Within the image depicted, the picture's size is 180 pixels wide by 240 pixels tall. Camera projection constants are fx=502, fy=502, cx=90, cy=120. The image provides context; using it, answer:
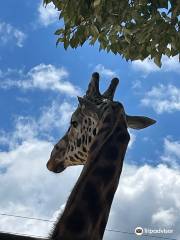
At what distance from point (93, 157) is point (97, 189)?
2.05ft

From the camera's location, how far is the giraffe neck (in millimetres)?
4742

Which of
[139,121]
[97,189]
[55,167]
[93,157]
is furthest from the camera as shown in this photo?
[55,167]

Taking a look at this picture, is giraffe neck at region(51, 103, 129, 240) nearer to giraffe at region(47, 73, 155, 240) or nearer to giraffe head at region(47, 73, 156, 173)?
giraffe at region(47, 73, 155, 240)

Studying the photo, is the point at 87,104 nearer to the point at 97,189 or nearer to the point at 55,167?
the point at 55,167

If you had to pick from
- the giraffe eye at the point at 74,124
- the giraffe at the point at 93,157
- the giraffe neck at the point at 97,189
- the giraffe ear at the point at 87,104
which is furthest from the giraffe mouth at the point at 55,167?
the giraffe neck at the point at 97,189

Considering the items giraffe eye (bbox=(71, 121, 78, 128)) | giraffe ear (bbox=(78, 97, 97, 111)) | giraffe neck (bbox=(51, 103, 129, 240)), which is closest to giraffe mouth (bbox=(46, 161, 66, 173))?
giraffe eye (bbox=(71, 121, 78, 128))

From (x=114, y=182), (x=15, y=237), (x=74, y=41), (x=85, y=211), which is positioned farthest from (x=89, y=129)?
(x=15, y=237)

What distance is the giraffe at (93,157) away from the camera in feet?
15.9

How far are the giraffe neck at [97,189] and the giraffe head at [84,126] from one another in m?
0.70

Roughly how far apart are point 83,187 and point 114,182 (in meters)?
0.58

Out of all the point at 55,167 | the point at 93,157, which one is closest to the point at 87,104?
the point at 93,157

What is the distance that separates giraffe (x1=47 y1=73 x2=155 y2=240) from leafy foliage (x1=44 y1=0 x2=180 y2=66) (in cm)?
210

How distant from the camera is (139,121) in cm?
746

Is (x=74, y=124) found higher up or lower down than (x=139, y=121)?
higher up
